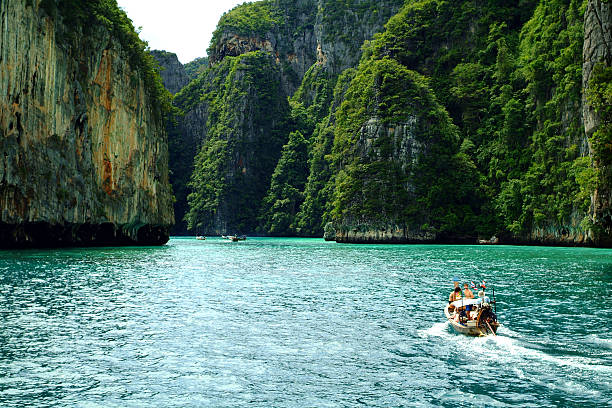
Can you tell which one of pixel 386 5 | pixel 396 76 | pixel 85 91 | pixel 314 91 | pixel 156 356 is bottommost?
pixel 156 356

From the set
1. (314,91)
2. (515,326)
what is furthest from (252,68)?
(515,326)

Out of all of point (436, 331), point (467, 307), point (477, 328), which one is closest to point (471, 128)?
point (467, 307)

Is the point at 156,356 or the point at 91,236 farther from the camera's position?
the point at 91,236

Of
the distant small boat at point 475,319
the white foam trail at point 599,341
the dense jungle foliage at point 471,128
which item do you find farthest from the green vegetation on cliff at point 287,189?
the white foam trail at point 599,341

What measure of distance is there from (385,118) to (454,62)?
21.2 metres

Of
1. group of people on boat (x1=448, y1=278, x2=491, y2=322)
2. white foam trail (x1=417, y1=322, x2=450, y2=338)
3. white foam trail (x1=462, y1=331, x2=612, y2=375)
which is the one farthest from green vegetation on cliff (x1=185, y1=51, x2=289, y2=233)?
white foam trail (x1=462, y1=331, x2=612, y2=375)

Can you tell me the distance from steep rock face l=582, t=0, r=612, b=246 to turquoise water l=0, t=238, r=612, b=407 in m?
30.6

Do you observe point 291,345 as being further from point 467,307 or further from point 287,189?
point 287,189

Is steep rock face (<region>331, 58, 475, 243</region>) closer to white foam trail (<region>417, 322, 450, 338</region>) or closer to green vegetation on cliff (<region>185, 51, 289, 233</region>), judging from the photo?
green vegetation on cliff (<region>185, 51, 289, 233</region>)

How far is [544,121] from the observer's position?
3531 inches

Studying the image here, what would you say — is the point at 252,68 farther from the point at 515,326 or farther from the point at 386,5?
the point at 515,326

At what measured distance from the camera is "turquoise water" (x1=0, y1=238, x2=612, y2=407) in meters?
15.4

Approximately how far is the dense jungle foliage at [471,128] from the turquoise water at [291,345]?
41.5 m

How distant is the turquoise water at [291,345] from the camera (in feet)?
50.4
